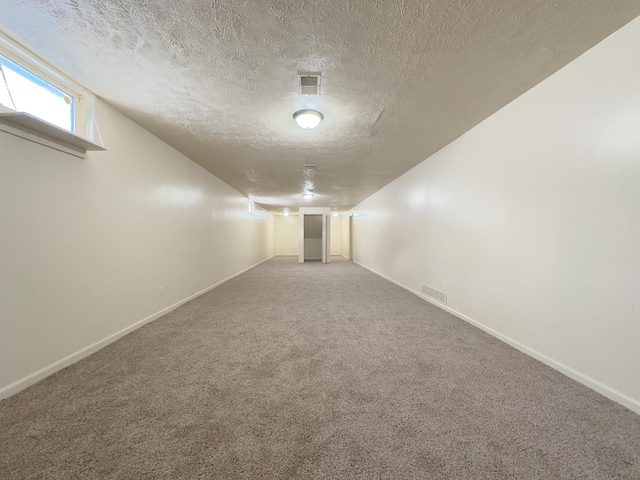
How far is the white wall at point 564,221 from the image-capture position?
160 cm

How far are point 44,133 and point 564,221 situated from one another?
13.0ft

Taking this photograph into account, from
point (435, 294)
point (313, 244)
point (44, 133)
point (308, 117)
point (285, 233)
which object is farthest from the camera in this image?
point (285, 233)

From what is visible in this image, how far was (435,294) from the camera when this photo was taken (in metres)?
3.93

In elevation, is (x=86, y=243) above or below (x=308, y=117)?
below

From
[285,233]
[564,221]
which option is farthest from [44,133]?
[285,233]

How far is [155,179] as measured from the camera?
3.25 metres

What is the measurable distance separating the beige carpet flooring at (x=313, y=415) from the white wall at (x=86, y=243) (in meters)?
0.27

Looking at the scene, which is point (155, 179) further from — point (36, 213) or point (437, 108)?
point (437, 108)

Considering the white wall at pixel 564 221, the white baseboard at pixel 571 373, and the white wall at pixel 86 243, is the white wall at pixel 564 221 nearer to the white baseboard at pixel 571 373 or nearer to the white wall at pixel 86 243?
the white baseboard at pixel 571 373

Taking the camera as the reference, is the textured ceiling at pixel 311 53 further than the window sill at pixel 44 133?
No

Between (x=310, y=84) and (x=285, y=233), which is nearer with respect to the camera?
(x=310, y=84)

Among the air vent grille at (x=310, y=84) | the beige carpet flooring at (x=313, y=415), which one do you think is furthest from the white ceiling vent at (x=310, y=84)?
the beige carpet flooring at (x=313, y=415)

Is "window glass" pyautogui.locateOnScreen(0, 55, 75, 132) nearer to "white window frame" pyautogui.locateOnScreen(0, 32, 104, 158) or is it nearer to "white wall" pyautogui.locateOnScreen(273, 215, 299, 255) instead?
"white window frame" pyautogui.locateOnScreen(0, 32, 104, 158)

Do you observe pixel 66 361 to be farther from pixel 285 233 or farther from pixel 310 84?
pixel 285 233
